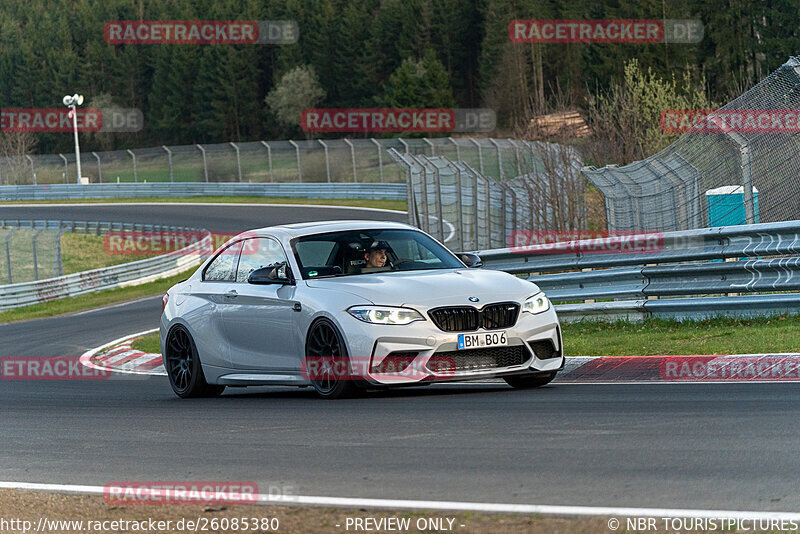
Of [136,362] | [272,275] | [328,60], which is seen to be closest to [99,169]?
[136,362]

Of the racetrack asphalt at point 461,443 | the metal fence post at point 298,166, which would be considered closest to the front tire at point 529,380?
the racetrack asphalt at point 461,443

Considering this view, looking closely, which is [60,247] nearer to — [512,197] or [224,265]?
[512,197]

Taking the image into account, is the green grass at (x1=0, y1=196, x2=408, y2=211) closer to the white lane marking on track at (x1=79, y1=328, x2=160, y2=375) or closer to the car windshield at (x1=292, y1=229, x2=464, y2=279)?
the white lane marking on track at (x1=79, y1=328, x2=160, y2=375)

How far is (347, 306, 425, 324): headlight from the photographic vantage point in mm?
9148

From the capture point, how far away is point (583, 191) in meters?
22.3

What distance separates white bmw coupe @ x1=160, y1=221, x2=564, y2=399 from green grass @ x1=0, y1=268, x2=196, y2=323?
2135cm

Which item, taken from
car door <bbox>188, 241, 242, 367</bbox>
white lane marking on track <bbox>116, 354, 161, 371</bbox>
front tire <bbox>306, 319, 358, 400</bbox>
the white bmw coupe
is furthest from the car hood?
white lane marking on track <bbox>116, 354, 161, 371</bbox>

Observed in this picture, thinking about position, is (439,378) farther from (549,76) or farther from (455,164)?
(549,76)

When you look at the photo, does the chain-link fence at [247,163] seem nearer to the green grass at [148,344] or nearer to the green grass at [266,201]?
the green grass at [266,201]

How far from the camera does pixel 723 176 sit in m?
15.5

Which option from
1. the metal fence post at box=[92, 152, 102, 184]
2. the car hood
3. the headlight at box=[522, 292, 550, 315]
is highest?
the metal fence post at box=[92, 152, 102, 184]

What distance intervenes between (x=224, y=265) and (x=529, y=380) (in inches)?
128

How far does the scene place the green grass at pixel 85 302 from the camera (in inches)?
1262

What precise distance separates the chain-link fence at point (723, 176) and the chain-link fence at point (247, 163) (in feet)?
97.9
